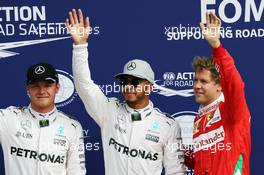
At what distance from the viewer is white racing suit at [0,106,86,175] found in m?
2.72

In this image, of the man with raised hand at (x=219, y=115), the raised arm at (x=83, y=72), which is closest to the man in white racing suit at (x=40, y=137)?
the raised arm at (x=83, y=72)

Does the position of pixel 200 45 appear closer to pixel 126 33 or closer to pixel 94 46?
pixel 126 33

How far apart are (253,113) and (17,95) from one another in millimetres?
1744

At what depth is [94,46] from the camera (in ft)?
11.2

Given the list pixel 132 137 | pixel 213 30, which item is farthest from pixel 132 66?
pixel 213 30

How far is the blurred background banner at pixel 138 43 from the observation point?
3.38 metres

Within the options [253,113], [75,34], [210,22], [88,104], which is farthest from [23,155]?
[253,113]

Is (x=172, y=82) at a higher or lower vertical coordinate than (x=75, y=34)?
lower

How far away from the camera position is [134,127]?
9.19 ft

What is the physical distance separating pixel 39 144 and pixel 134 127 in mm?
571

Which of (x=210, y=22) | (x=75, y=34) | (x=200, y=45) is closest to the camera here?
(x=210, y=22)

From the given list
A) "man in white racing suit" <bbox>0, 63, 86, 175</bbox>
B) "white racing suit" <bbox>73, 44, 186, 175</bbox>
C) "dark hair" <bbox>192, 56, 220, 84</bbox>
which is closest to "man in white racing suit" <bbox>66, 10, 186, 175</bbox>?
"white racing suit" <bbox>73, 44, 186, 175</bbox>

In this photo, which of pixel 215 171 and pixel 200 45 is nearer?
pixel 215 171

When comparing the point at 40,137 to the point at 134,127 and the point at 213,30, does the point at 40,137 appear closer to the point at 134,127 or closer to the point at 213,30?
the point at 134,127
